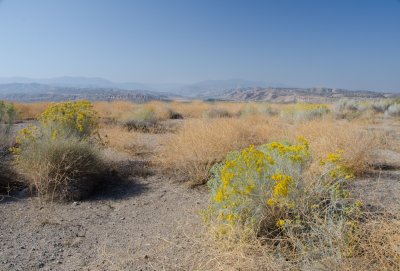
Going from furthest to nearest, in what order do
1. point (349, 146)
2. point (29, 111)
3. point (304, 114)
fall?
point (29, 111) < point (304, 114) < point (349, 146)

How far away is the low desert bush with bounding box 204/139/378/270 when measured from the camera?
2775 mm

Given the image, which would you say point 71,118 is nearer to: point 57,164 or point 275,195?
point 57,164

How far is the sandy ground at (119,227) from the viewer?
3.09m

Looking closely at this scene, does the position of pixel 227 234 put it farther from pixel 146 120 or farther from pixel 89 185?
pixel 146 120

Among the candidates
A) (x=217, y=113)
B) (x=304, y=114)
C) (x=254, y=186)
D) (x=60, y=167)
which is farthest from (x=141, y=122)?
(x=254, y=186)

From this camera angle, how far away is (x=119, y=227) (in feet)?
12.9

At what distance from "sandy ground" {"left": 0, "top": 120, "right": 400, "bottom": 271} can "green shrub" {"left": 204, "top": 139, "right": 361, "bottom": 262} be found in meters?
0.38

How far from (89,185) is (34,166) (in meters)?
0.81

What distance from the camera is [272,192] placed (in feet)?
11.1

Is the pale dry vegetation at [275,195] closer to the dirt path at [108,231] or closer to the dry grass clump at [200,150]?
the dry grass clump at [200,150]

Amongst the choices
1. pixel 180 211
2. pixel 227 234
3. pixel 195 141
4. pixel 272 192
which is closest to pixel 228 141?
pixel 195 141

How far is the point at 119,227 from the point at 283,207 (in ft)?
6.09

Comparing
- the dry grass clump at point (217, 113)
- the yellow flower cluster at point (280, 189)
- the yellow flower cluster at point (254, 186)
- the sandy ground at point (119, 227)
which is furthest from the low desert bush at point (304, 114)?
the yellow flower cluster at point (280, 189)

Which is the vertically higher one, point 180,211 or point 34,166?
point 34,166
